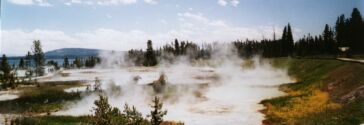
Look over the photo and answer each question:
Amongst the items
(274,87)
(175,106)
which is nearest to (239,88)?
(274,87)

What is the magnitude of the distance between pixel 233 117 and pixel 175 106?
10.5 metres

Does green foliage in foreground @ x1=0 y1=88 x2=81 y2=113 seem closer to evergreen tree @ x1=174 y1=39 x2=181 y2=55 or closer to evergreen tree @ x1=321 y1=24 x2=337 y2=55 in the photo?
evergreen tree @ x1=321 y1=24 x2=337 y2=55

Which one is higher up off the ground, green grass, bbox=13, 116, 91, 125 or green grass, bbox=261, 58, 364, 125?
green grass, bbox=261, 58, 364, 125

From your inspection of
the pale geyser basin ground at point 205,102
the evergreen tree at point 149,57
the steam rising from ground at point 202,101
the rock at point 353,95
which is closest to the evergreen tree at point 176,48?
the evergreen tree at point 149,57

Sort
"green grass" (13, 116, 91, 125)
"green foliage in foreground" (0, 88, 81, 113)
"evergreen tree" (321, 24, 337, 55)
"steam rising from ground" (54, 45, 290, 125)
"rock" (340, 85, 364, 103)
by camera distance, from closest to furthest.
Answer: "green grass" (13, 116, 91, 125) → "rock" (340, 85, 364, 103) → "steam rising from ground" (54, 45, 290, 125) → "green foliage in foreground" (0, 88, 81, 113) → "evergreen tree" (321, 24, 337, 55)

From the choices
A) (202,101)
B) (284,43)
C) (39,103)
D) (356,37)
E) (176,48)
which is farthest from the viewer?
(176,48)

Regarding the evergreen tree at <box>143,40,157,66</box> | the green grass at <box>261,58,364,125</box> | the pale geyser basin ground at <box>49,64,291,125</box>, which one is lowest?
the pale geyser basin ground at <box>49,64,291,125</box>

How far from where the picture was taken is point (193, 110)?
48.4 m

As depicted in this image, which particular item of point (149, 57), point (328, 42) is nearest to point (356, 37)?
point (328, 42)

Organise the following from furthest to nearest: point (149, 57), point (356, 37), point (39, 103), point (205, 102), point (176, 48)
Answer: point (176, 48) → point (149, 57) → point (356, 37) → point (39, 103) → point (205, 102)

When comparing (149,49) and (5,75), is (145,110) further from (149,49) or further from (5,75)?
(149,49)

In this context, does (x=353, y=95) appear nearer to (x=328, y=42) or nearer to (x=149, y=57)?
(x=328, y=42)

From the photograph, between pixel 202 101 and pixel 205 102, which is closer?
pixel 205 102

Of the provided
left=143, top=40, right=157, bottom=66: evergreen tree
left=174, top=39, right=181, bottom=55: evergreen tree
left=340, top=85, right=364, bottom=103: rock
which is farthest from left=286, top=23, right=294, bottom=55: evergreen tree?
left=340, top=85, right=364, bottom=103: rock
